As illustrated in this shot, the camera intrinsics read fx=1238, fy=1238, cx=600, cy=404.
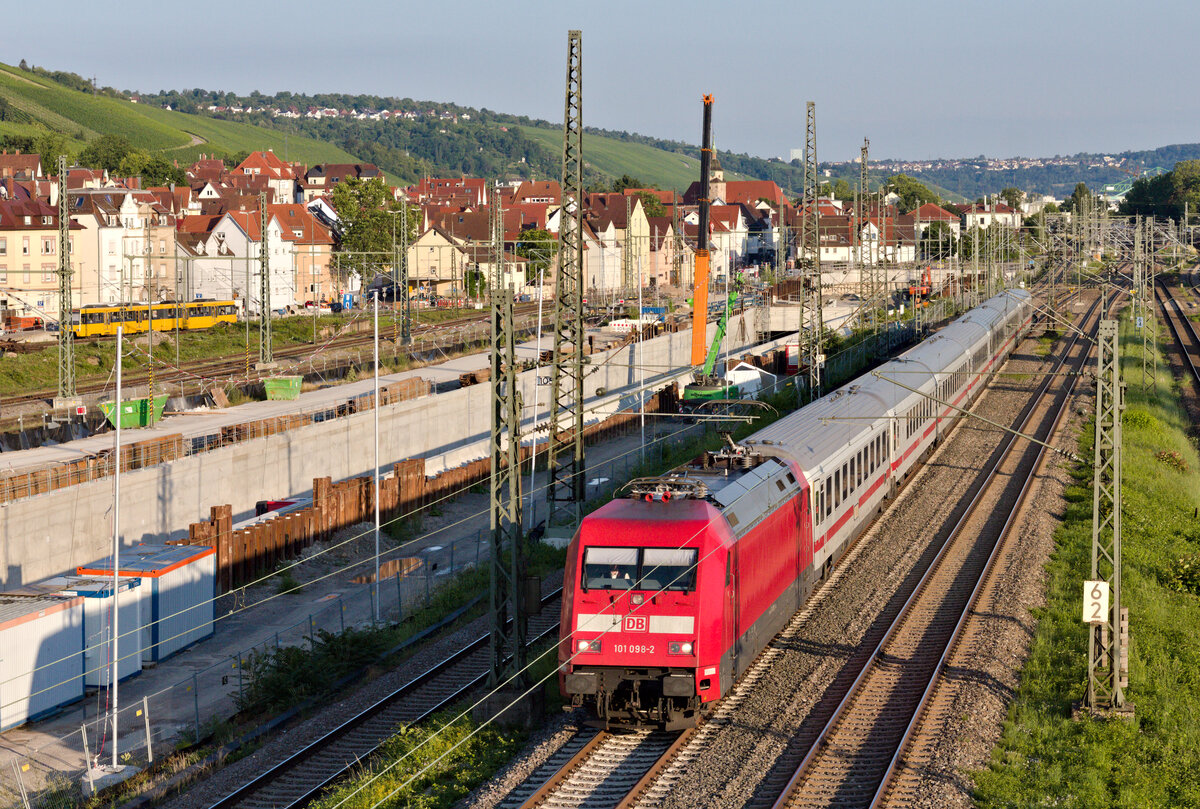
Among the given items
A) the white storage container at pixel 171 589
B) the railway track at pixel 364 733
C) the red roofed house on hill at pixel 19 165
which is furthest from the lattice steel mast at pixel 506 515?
the red roofed house on hill at pixel 19 165

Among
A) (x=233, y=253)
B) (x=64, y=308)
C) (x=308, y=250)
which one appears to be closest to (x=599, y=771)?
(x=64, y=308)

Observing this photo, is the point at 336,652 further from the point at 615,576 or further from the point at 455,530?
the point at 455,530

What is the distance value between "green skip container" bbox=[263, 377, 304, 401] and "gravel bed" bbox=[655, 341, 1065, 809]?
27156mm

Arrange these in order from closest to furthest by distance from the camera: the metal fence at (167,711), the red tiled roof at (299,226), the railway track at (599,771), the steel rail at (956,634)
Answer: the railway track at (599,771)
the steel rail at (956,634)
the metal fence at (167,711)
the red tiled roof at (299,226)

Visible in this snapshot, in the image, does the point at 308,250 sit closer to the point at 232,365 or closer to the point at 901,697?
the point at 232,365

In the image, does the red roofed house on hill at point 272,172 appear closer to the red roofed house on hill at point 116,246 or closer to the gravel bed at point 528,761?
the red roofed house on hill at point 116,246

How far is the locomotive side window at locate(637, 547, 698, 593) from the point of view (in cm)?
1666

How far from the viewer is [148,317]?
217 feet

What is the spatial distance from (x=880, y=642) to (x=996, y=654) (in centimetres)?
193

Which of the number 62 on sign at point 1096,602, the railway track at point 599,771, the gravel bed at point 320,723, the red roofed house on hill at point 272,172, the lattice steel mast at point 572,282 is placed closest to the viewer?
the railway track at point 599,771

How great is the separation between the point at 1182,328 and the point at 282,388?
180 ft

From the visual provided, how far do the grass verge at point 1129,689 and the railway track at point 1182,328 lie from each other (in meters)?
28.8

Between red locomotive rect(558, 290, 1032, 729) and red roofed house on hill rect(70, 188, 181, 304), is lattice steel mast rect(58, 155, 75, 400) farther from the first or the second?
red roofed house on hill rect(70, 188, 181, 304)

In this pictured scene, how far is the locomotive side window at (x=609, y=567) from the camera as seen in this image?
16891mm
